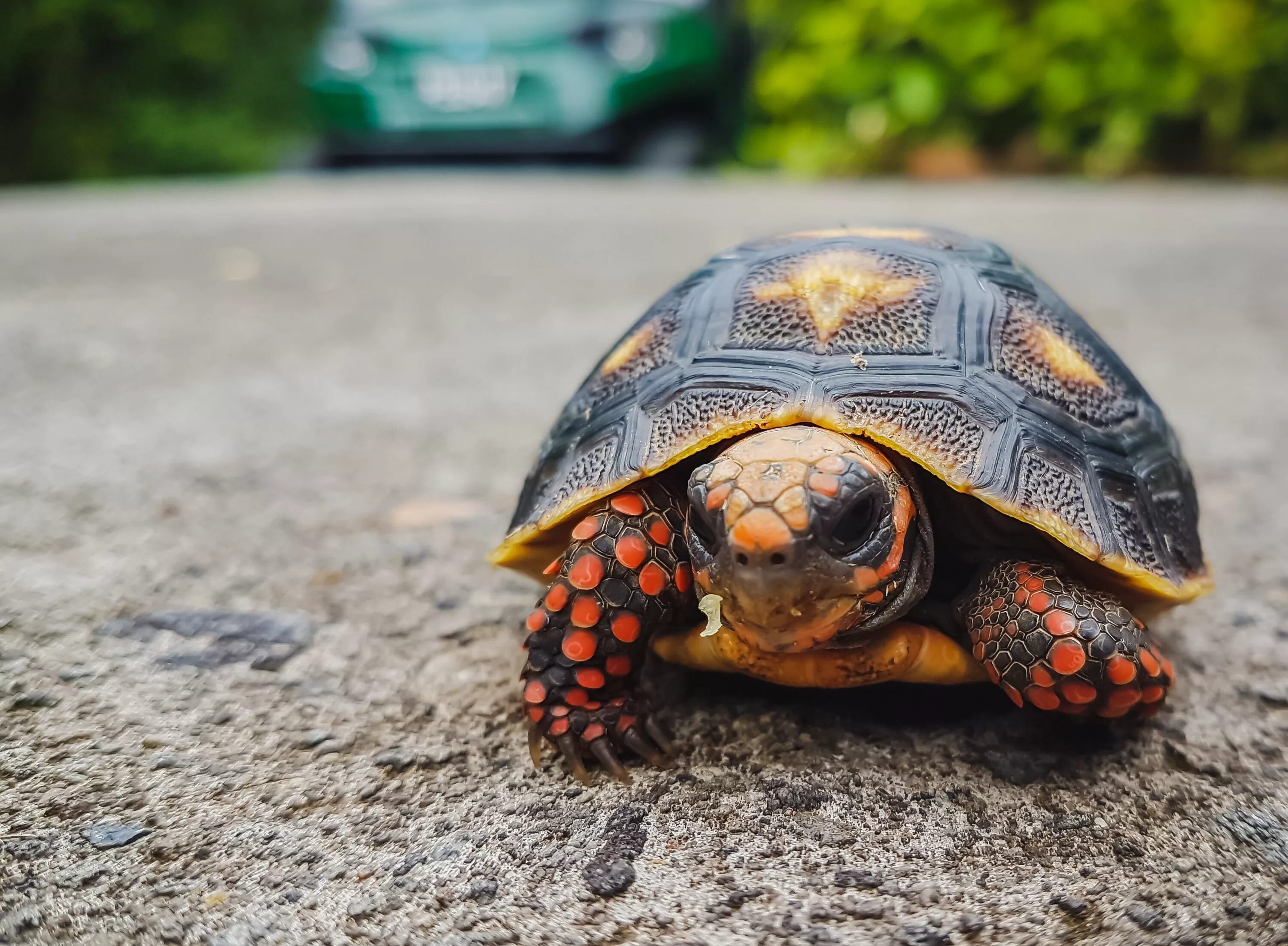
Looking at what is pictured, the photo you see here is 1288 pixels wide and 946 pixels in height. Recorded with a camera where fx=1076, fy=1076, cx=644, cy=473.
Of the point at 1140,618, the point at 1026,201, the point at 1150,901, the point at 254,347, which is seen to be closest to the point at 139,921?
the point at 1150,901

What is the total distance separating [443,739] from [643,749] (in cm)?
32

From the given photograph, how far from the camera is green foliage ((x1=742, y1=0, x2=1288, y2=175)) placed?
7484 mm

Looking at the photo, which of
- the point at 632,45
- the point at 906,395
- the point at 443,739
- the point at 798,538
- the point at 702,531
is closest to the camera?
the point at 798,538

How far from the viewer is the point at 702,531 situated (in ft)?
4.48

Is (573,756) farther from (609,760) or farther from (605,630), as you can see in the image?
(605,630)

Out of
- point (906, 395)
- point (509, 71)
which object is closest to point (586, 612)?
point (906, 395)

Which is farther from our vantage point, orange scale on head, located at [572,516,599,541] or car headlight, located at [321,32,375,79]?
car headlight, located at [321,32,375,79]

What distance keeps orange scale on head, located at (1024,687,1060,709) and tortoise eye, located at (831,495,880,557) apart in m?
0.33

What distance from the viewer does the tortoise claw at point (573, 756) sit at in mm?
1495

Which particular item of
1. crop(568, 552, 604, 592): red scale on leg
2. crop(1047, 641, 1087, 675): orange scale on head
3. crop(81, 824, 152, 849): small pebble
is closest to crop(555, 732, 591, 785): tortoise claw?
crop(568, 552, 604, 592): red scale on leg

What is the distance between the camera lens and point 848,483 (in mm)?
1311

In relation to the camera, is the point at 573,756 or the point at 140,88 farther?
the point at 140,88

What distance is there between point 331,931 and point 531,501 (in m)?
0.75

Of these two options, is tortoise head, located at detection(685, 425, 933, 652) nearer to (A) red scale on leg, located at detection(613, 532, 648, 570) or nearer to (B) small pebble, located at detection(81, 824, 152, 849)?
(A) red scale on leg, located at detection(613, 532, 648, 570)
